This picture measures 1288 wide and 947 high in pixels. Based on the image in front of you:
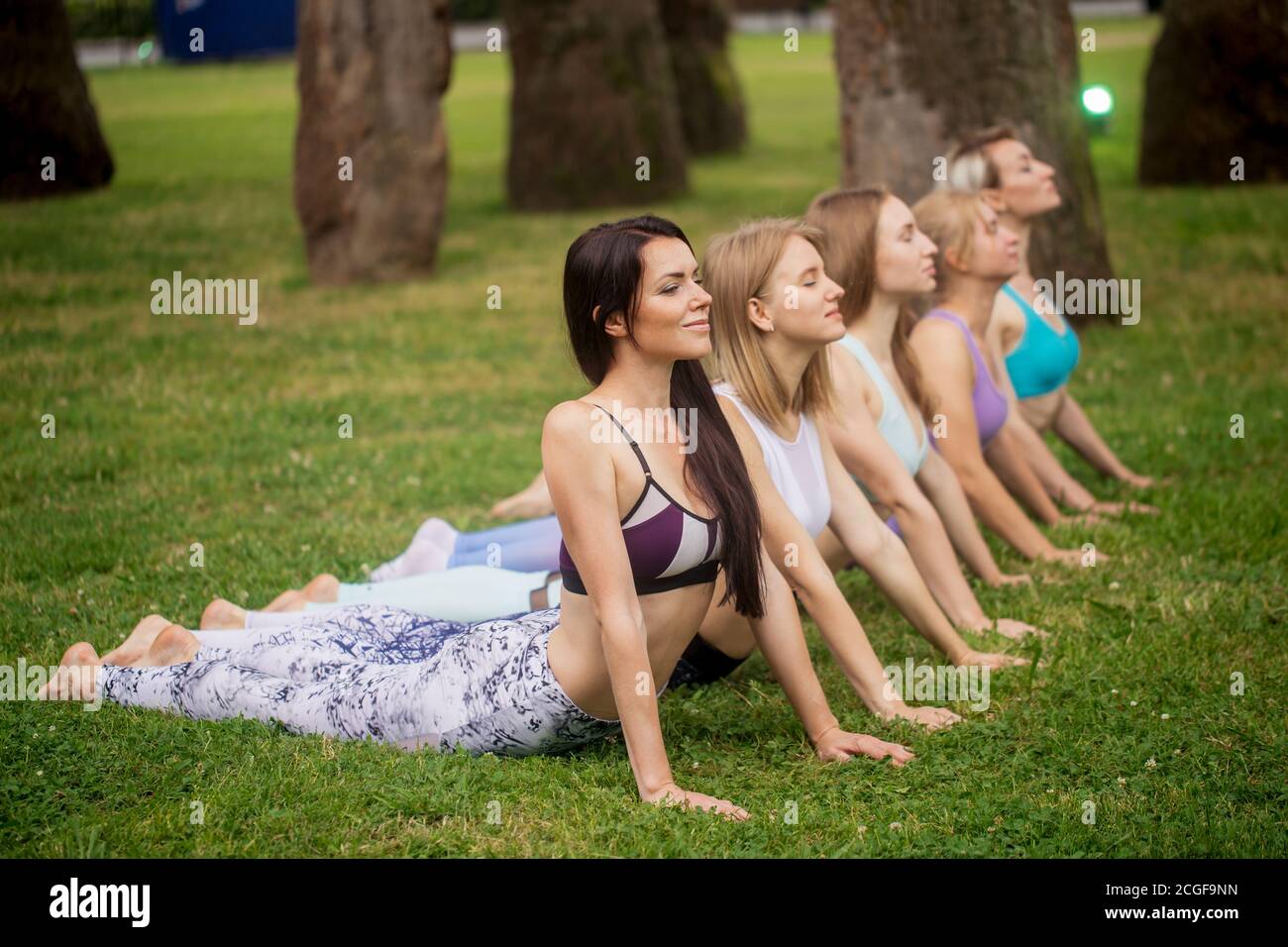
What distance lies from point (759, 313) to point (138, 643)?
93.1 inches

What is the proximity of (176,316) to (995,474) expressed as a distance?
6794 mm

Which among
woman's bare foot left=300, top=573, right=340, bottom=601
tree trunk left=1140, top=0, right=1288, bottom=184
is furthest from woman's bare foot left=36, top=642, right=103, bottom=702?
tree trunk left=1140, top=0, right=1288, bottom=184

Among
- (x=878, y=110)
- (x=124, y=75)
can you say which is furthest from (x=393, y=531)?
(x=124, y=75)

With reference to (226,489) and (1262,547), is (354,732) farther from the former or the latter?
(1262,547)

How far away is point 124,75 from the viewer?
3403cm

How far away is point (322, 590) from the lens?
18.0ft

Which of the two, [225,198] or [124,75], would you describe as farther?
[124,75]

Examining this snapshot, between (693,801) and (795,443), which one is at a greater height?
(795,443)

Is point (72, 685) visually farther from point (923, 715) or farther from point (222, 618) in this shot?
point (923, 715)

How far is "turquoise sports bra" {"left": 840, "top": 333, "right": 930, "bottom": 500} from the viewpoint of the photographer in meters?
5.70

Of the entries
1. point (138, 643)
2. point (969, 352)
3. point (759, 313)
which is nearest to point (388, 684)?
point (138, 643)

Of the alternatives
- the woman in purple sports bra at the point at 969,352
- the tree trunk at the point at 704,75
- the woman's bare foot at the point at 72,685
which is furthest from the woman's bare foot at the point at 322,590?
the tree trunk at the point at 704,75

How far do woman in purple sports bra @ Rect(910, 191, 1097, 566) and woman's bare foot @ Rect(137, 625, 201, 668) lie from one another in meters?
2.97
